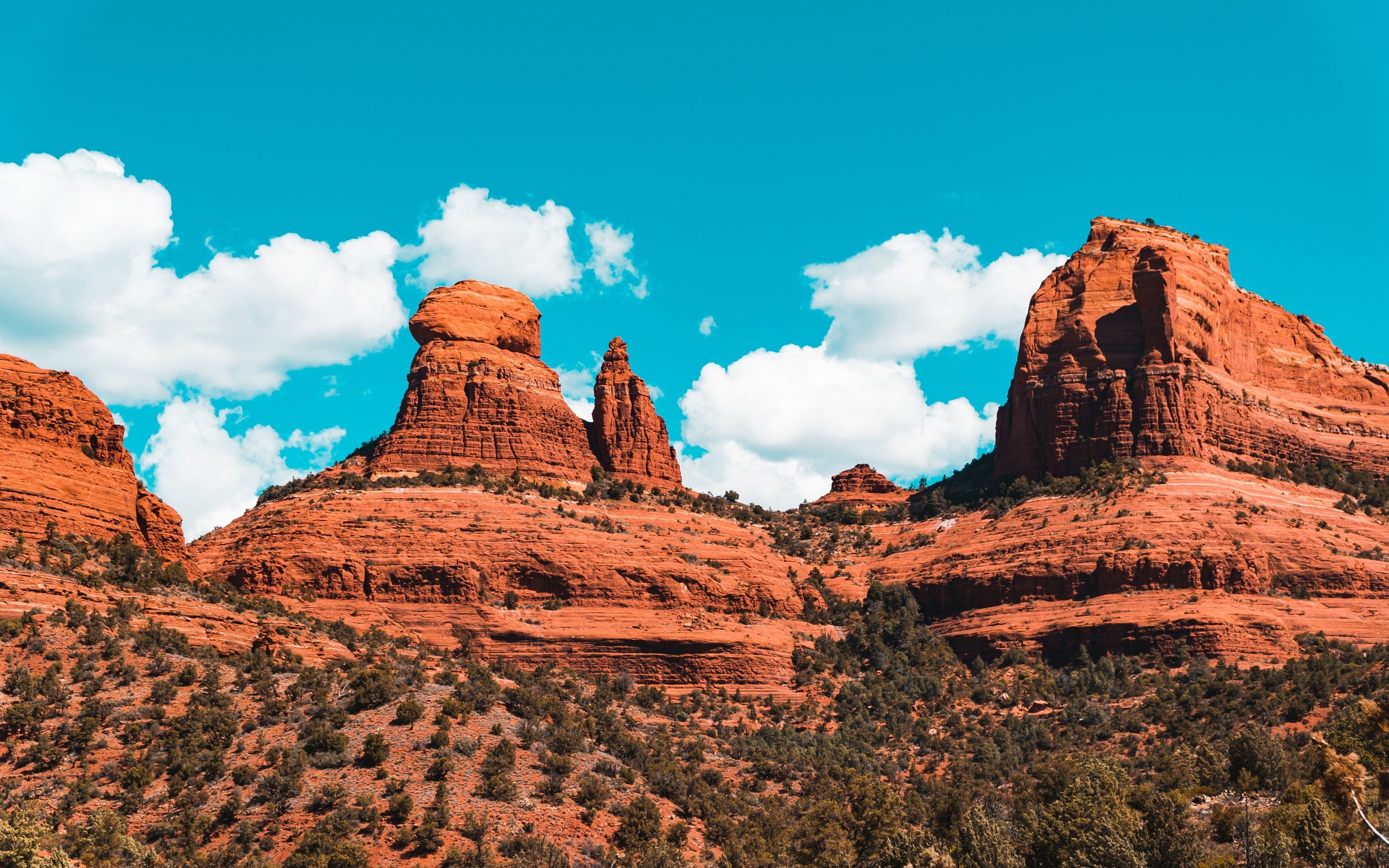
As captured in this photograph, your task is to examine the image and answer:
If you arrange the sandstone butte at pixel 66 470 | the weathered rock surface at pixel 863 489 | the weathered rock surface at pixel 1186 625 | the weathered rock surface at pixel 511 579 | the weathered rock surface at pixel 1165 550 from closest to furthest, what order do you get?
the sandstone butte at pixel 66 470, the weathered rock surface at pixel 511 579, the weathered rock surface at pixel 1186 625, the weathered rock surface at pixel 1165 550, the weathered rock surface at pixel 863 489

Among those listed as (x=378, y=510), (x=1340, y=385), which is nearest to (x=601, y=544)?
(x=378, y=510)

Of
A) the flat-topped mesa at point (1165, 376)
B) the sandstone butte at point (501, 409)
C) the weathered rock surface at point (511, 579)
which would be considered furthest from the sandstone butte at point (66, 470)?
the flat-topped mesa at point (1165, 376)

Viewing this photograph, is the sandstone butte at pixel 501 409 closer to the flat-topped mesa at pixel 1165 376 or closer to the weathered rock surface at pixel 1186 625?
the flat-topped mesa at pixel 1165 376

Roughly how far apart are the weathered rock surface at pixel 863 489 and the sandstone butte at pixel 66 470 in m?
85.3

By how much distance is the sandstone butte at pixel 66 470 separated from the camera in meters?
63.7

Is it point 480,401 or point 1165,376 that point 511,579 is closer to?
point 480,401

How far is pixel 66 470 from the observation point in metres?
66.5

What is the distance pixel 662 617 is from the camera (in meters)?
86.4

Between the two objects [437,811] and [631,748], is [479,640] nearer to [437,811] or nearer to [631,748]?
[631,748]

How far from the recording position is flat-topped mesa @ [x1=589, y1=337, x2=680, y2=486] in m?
110

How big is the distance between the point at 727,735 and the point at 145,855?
37252 millimetres

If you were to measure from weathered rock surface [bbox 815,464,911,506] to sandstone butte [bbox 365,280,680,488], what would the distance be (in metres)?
36.7

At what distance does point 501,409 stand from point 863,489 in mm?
58688

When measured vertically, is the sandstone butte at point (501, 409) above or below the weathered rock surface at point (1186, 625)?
above
